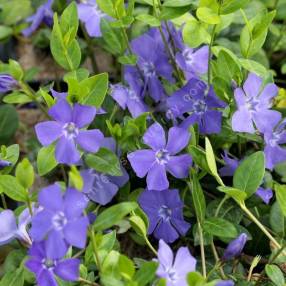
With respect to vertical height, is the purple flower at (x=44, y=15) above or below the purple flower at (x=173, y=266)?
above

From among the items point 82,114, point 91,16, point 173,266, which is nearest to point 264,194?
point 173,266

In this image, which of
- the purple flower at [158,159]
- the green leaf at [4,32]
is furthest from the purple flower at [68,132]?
the green leaf at [4,32]

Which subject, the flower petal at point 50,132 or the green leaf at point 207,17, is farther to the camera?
the green leaf at point 207,17

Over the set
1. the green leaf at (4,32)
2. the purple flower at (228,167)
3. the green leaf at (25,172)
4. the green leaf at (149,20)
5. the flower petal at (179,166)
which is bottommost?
the purple flower at (228,167)

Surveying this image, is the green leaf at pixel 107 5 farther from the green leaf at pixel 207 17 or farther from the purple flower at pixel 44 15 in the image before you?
the purple flower at pixel 44 15

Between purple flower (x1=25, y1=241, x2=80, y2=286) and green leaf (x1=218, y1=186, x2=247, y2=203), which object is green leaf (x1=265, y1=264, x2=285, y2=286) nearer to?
green leaf (x1=218, y1=186, x2=247, y2=203)

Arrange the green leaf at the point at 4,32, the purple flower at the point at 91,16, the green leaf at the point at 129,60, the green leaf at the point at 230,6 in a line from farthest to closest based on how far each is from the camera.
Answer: the green leaf at the point at 4,32 → the purple flower at the point at 91,16 → the green leaf at the point at 129,60 → the green leaf at the point at 230,6
